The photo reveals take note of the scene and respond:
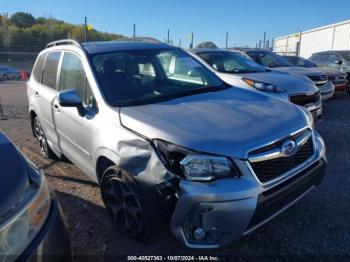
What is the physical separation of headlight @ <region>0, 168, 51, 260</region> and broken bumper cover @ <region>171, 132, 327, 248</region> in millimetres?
912

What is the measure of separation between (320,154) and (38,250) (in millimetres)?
2456

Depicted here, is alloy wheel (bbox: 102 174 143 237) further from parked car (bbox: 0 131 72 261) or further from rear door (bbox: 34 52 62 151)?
rear door (bbox: 34 52 62 151)

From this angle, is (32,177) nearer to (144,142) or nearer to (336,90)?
(144,142)

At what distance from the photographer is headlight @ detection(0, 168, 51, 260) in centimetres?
154

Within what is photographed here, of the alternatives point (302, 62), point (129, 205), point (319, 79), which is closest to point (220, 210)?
point (129, 205)

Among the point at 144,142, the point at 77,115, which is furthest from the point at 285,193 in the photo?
the point at 77,115

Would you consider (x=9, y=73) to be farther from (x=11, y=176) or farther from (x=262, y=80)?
(x=11, y=176)

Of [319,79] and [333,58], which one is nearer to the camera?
[319,79]

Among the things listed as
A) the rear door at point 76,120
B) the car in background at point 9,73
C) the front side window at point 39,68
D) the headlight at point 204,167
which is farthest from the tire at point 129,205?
the car in background at point 9,73

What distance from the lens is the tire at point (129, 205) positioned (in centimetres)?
251

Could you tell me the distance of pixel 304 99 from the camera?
5949 millimetres

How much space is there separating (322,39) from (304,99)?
95.6ft

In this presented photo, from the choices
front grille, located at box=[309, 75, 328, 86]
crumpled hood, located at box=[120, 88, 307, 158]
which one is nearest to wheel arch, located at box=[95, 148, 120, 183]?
crumpled hood, located at box=[120, 88, 307, 158]

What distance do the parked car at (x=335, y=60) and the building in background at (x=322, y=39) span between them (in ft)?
38.1
